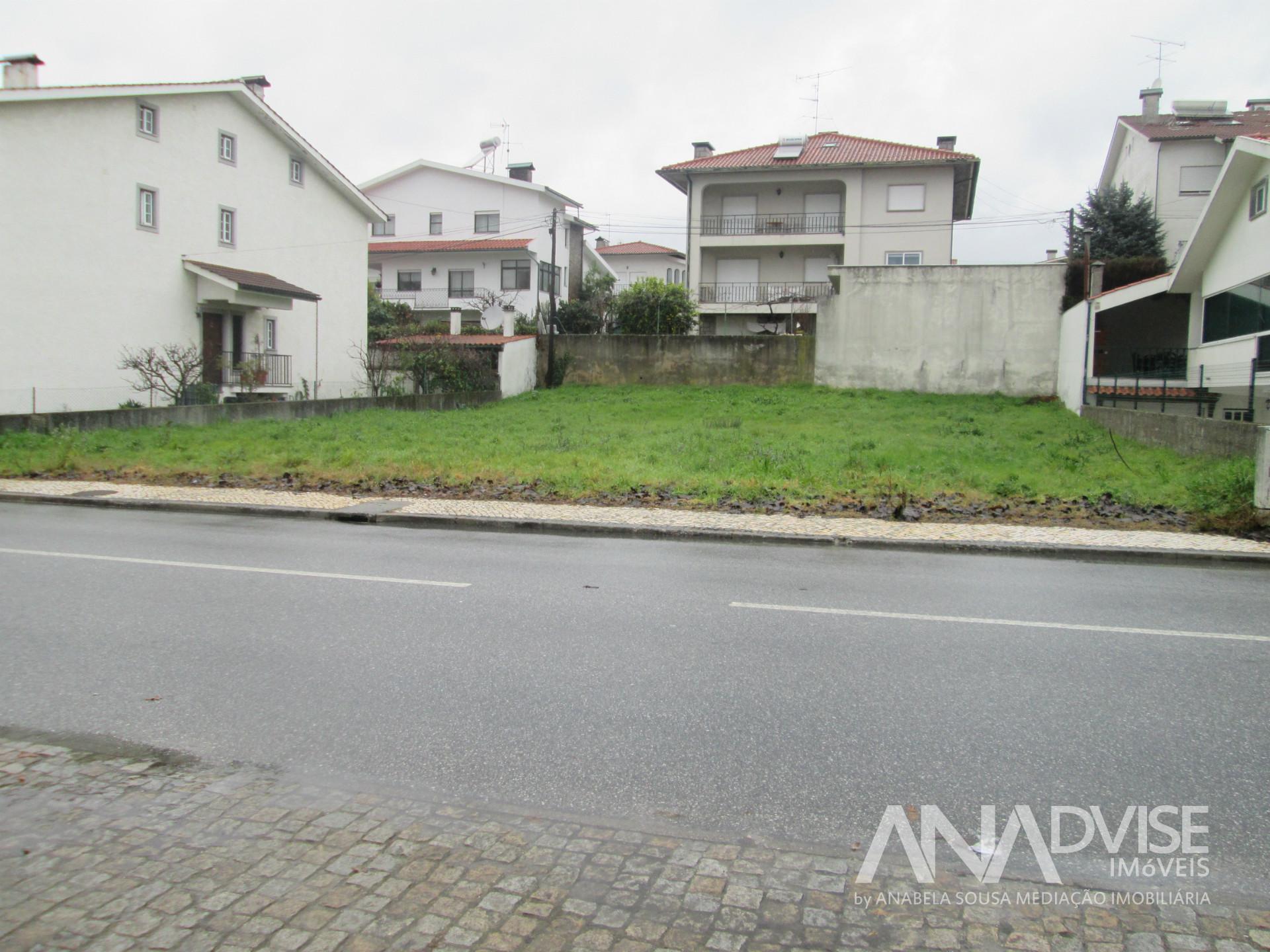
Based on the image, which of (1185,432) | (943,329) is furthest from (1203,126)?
(1185,432)

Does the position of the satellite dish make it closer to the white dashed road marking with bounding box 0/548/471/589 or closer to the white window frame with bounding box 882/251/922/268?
the white window frame with bounding box 882/251/922/268

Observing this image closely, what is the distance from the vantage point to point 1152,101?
42.6 m

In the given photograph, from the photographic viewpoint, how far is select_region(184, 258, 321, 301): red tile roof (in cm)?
2912

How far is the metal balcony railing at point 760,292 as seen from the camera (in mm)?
44438

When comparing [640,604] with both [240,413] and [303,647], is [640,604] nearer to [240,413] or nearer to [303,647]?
[303,647]

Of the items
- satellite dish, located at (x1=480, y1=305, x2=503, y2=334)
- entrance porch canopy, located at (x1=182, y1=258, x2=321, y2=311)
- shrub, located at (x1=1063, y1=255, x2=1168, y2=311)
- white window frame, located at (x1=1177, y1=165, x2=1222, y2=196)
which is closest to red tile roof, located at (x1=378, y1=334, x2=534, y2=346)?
entrance porch canopy, located at (x1=182, y1=258, x2=321, y2=311)

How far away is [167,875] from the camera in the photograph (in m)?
3.38

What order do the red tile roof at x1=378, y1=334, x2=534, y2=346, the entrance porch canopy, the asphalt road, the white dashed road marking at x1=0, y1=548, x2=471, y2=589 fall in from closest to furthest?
the asphalt road → the white dashed road marking at x1=0, y1=548, x2=471, y2=589 → the entrance porch canopy → the red tile roof at x1=378, y1=334, x2=534, y2=346

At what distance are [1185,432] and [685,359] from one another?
20636 millimetres

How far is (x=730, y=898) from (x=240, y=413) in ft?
76.6

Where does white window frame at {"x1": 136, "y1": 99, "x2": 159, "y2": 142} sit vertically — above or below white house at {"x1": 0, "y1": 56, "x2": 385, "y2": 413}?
above

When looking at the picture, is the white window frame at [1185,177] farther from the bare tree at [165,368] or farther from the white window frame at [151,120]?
the white window frame at [151,120]

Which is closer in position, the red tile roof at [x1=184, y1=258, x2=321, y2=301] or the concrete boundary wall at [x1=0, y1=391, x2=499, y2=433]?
the concrete boundary wall at [x1=0, y1=391, x2=499, y2=433]

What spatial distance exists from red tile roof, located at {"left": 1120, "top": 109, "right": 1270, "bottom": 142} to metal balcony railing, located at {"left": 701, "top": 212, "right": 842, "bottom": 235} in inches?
502
